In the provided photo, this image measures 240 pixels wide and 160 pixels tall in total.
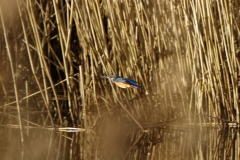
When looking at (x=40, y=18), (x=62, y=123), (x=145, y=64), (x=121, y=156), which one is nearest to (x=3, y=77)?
(x=40, y=18)

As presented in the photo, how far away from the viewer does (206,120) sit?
13.4ft

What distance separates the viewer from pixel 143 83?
4.11m

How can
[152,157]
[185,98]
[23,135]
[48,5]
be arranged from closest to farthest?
[152,157]
[23,135]
[185,98]
[48,5]

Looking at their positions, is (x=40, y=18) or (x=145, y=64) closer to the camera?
(x=145, y=64)

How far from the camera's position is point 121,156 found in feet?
11.6

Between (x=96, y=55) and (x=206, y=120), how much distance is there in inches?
36.4

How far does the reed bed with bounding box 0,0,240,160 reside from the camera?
3709 mm

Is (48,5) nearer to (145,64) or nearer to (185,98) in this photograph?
(145,64)

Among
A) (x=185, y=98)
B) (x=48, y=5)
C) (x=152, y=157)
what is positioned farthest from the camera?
(x=48, y=5)

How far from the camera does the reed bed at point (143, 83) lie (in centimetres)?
371

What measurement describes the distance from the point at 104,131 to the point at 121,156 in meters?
0.53

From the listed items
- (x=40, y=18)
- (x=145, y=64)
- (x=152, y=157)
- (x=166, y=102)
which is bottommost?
(x=152, y=157)

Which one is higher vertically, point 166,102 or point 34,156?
point 166,102

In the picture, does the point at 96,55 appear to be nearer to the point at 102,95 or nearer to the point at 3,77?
the point at 102,95
